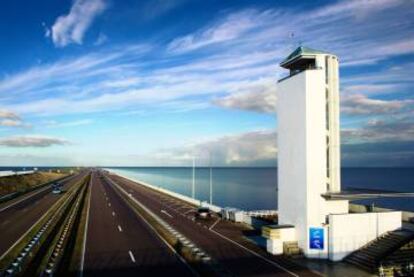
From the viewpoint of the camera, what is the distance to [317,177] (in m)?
27.9

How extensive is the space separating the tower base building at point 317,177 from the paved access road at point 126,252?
24.4 ft

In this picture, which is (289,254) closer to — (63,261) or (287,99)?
(287,99)

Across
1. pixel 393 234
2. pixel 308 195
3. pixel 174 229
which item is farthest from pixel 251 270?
pixel 174 229

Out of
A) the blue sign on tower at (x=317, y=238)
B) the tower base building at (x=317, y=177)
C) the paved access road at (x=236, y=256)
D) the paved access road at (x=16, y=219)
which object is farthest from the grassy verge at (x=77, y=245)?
the blue sign on tower at (x=317, y=238)

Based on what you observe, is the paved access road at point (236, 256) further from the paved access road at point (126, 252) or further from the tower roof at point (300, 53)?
the tower roof at point (300, 53)

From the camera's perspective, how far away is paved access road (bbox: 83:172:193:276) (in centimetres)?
2403

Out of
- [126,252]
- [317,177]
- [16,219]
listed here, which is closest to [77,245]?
[126,252]

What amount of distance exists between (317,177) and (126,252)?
43.9ft

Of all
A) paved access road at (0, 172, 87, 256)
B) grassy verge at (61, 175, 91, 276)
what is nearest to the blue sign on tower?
grassy verge at (61, 175, 91, 276)

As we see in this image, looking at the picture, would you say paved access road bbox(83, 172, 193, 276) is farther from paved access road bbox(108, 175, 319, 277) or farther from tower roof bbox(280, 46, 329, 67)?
tower roof bbox(280, 46, 329, 67)

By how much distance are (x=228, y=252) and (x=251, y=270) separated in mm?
4642

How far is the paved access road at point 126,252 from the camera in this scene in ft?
78.8

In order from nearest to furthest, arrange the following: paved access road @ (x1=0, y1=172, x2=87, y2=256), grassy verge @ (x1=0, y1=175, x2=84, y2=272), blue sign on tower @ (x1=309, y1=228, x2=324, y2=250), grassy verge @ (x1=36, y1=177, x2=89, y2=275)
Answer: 1. grassy verge @ (x1=36, y1=177, x2=89, y2=275)
2. grassy verge @ (x1=0, y1=175, x2=84, y2=272)
3. blue sign on tower @ (x1=309, y1=228, x2=324, y2=250)
4. paved access road @ (x1=0, y1=172, x2=87, y2=256)

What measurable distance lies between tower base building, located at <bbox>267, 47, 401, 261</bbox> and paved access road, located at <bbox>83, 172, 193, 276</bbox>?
7435mm
